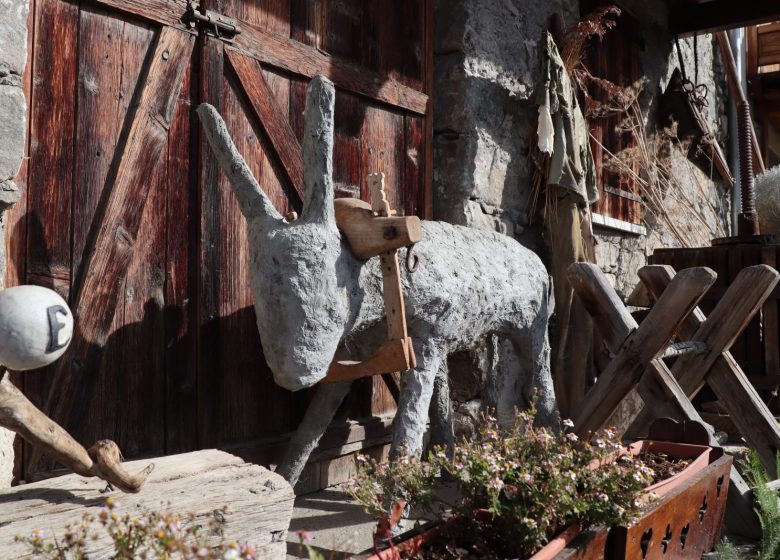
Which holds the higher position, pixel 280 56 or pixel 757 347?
pixel 280 56

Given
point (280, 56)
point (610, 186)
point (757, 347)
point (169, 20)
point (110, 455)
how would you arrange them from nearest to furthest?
point (110, 455) → point (169, 20) → point (280, 56) → point (757, 347) → point (610, 186)

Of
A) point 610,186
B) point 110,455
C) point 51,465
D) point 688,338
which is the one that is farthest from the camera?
point 610,186

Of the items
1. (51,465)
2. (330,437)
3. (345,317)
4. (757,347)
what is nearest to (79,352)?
(51,465)

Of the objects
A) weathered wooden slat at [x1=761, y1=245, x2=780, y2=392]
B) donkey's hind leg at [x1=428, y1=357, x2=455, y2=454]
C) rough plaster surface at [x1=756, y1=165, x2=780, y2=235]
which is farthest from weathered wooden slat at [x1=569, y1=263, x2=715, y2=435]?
rough plaster surface at [x1=756, y1=165, x2=780, y2=235]

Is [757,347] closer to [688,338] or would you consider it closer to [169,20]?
[688,338]

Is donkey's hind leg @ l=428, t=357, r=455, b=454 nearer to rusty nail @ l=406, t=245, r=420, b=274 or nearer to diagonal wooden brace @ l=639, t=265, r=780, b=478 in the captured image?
rusty nail @ l=406, t=245, r=420, b=274

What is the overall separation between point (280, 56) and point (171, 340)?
1.33 meters

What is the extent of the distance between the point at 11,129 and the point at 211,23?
1.14 metres

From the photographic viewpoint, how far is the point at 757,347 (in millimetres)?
4582

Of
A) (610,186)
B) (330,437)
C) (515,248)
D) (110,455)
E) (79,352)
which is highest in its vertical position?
(610,186)

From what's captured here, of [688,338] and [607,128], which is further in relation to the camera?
[607,128]

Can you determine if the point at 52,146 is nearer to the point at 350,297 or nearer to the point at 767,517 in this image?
the point at 350,297

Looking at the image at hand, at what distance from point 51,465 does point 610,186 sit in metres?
4.48

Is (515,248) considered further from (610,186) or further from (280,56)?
(610,186)
